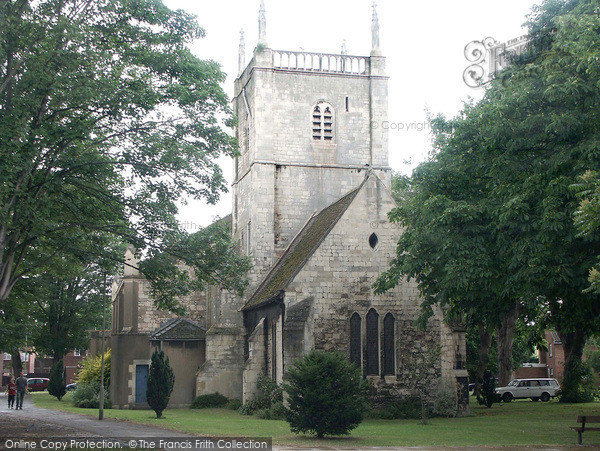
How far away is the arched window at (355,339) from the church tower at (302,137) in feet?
26.6

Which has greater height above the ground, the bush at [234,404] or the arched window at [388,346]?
Result: the arched window at [388,346]

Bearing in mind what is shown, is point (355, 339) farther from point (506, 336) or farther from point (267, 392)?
point (506, 336)

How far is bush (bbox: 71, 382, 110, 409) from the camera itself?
3934 cm

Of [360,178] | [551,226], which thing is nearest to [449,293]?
[551,226]

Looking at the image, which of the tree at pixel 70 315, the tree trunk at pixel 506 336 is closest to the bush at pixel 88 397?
the tree trunk at pixel 506 336

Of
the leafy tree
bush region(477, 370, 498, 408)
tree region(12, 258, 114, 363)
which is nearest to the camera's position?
the leafy tree

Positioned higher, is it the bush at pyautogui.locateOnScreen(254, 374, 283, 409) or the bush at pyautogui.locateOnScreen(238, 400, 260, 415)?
the bush at pyautogui.locateOnScreen(254, 374, 283, 409)

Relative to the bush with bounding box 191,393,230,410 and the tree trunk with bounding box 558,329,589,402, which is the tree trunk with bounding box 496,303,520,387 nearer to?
the tree trunk with bounding box 558,329,589,402

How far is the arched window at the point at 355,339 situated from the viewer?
2989 centimetres

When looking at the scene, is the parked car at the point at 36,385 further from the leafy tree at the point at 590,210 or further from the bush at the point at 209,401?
the leafy tree at the point at 590,210

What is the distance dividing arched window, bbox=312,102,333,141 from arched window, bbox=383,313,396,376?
12398 mm

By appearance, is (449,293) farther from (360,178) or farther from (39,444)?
(360,178)

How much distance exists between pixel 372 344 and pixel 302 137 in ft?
43.6

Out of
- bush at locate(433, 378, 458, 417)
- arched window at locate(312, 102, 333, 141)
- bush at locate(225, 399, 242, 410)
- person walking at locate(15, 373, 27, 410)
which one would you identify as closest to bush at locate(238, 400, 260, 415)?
bush at locate(225, 399, 242, 410)
